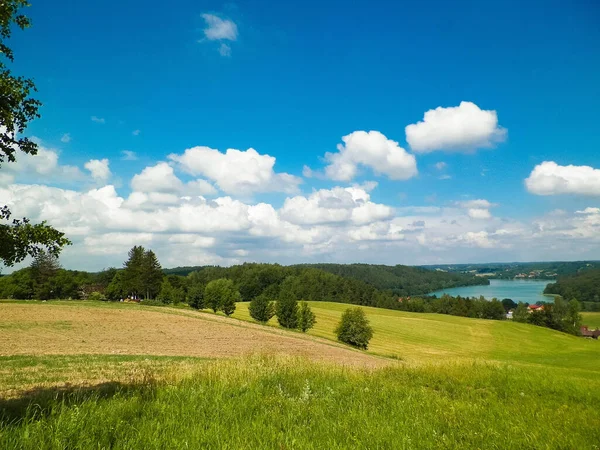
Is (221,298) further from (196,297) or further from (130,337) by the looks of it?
(130,337)

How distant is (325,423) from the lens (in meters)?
5.24

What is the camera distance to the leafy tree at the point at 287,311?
2694 inches

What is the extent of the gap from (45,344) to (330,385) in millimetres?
23970

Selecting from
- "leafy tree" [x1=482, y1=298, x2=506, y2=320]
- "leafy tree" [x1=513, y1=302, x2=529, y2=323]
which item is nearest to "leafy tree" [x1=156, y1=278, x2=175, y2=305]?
"leafy tree" [x1=513, y1=302, x2=529, y2=323]

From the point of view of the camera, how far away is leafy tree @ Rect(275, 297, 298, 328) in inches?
2694

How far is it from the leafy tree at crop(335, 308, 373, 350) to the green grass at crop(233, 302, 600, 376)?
2.29 m

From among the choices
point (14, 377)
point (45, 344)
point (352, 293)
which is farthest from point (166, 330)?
point (352, 293)

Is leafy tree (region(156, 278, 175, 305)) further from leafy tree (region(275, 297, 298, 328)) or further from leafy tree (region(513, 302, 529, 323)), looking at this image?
leafy tree (region(513, 302, 529, 323))

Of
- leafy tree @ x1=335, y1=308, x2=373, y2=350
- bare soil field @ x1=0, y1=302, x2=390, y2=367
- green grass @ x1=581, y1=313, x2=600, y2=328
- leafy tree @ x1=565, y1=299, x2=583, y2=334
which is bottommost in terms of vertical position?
green grass @ x1=581, y1=313, x2=600, y2=328

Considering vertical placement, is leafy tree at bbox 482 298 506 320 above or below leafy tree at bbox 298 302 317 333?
below

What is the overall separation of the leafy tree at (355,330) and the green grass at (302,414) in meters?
51.1

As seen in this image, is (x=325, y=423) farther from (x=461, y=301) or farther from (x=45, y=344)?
(x=461, y=301)

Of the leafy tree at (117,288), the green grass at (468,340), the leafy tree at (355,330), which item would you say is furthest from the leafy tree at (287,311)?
the leafy tree at (117,288)

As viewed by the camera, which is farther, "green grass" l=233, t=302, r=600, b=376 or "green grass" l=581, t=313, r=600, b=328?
"green grass" l=581, t=313, r=600, b=328
